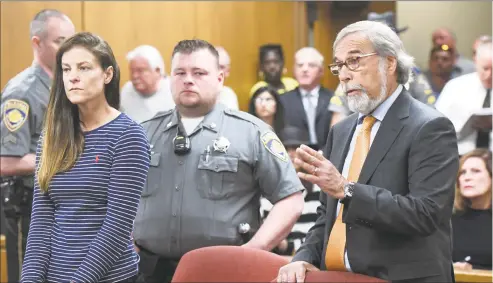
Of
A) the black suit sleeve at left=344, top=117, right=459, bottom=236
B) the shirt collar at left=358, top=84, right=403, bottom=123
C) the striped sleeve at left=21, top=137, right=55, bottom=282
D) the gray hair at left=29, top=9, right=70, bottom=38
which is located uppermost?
the gray hair at left=29, top=9, right=70, bottom=38

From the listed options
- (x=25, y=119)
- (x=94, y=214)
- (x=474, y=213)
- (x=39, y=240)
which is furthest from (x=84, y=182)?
(x=474, y=213)

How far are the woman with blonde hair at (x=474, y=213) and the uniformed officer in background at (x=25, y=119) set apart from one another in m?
1.91

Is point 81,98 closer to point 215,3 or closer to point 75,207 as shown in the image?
point 75,207

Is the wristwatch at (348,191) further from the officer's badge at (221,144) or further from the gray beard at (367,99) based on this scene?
the officer's badge at (221,144)

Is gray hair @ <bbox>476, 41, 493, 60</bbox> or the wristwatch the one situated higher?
gray hair @ <bbox>476, 41, 493, 60</bbox>

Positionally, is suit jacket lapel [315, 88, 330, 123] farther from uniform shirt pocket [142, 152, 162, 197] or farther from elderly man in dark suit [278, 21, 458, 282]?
elderly man in dark suit [278, 21, 458, 282]

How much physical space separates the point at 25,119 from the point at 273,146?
3.58ft

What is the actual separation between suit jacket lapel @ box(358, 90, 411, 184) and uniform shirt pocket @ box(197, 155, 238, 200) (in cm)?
82

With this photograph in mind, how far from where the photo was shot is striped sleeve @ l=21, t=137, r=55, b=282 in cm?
229

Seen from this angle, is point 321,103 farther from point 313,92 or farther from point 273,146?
point 273,146

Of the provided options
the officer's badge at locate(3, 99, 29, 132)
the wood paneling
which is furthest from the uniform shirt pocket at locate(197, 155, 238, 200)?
the wood paneling

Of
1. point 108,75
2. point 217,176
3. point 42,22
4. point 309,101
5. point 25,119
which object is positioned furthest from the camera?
point 309,101

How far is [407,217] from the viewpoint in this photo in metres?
2.20

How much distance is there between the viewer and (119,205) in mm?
2268
